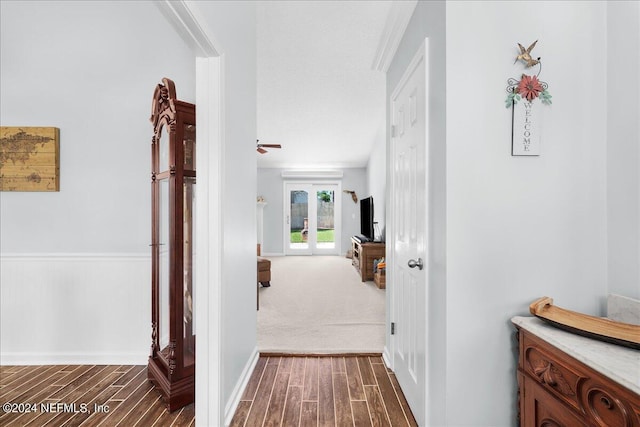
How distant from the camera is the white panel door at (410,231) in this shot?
176 centimetres

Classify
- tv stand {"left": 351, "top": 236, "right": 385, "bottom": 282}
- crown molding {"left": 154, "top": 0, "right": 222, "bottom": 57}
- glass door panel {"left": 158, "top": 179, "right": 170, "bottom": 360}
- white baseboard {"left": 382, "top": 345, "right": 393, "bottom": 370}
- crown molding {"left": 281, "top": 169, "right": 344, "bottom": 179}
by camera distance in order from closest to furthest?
crown molding {"left": 154, "top": 0, "right": 222, "bottom": 57}
glass door panel {"left": 158, "top": 179, "right": 170, "bottom": 360}
white baseboard {"left": 382, "top": 345, "right": 393, "bottom": 370}
tv stand {"left": 351, "top": 236, "right": 385, "bottom": 282}
crown molding {"left": 281, "top": 169, "right": 344, "bottom": 179}

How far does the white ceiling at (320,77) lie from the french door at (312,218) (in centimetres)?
125

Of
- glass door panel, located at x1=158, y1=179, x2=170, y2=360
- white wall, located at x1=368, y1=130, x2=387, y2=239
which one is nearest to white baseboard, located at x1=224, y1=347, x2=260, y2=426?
glass door panel, located at x1=158, y1=179, x2=170, y2=360

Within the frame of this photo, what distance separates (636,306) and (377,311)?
271 centimetres

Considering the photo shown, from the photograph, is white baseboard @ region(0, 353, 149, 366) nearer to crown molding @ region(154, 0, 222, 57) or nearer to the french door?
crown molding @ region(154, 0, 222, 57)

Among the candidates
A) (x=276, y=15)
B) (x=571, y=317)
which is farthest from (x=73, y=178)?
(x=571, y=317)

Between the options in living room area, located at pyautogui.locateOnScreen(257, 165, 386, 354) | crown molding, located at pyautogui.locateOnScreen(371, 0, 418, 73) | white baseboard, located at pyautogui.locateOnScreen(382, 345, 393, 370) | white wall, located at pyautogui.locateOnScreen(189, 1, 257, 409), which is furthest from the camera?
living room area, located at pyautogui.locateOnScreen(257, 165, 386, 354)

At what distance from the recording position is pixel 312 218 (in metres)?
8.90

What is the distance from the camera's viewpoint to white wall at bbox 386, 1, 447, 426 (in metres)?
1.49

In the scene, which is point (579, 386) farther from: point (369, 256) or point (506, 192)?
point (369, 256)

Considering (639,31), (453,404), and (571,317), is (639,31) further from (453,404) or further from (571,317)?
(453,404)

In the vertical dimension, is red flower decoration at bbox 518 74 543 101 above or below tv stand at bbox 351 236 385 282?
above

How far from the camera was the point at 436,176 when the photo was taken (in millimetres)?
1571

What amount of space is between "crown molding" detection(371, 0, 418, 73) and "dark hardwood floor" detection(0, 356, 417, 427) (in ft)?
7.98
